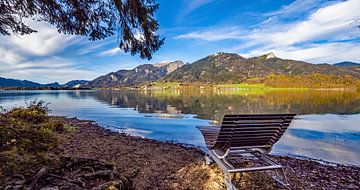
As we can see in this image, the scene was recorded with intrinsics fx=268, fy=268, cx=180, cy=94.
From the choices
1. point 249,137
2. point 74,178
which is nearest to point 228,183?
point 249,137

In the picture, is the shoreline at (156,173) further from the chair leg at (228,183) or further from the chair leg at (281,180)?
the chair leg at (228,183)

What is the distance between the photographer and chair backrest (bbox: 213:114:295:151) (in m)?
4.48

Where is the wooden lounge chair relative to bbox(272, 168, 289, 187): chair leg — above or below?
above


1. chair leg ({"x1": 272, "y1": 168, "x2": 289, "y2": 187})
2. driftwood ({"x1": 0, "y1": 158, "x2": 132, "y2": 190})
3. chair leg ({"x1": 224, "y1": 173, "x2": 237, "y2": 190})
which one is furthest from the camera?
chair leg ({"x1": 272, "y1": 168, "x2": 289, "y2": 187})

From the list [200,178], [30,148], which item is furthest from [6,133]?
[200,178]

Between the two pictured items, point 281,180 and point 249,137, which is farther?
point 281,180

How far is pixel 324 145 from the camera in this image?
12.0 meters

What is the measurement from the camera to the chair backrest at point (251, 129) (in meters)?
4.48

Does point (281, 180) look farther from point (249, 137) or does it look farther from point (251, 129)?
point (251, 129)

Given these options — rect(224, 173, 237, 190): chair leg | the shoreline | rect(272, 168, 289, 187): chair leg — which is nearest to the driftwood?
the shoreline

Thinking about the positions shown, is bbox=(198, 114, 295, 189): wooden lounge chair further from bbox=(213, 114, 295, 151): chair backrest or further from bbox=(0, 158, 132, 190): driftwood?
bbox=(0, 158, 132, 190): driftwood

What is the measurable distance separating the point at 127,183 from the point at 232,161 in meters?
2.31

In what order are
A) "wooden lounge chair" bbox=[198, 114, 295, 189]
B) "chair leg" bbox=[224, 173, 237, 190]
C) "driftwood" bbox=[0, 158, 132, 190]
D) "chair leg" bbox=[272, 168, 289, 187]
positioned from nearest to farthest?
"driftwood" bbox=[0, 158, 132, 190] < "chair leg" bbox=[224, 173, 237, 190] < "wooden lounge chair" bbox=[198, 114, 295, 189] < "chair leg" bbox=[272, 168, 289, 187]

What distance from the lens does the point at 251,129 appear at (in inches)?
183
